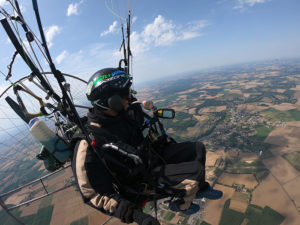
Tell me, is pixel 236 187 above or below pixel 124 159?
below

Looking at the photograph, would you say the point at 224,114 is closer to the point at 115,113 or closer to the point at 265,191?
the point at 265,191

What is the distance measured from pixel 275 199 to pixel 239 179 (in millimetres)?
4040

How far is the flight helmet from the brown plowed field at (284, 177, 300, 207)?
2272cm

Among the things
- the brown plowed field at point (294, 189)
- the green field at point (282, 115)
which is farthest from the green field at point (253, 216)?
the green field at point (282, 115)

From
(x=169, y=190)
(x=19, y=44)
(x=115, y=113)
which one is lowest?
(x=169, y=190)

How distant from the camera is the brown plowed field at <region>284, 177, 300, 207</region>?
634 inches

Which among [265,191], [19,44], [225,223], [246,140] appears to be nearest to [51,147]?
[19,44]

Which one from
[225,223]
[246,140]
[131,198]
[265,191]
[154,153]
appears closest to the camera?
[131,198]

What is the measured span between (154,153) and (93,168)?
1404mm

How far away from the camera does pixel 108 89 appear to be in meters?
1.98

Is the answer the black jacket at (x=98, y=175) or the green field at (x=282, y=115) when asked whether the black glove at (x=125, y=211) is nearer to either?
the black jacket at (x=98, y=175)

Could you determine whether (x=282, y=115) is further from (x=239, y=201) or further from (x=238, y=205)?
(x=238, y=205)

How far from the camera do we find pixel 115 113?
218 cm

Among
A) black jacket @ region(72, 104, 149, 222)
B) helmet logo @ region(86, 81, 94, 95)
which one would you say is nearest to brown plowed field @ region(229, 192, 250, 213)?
black jacket @ region(72, 104, 149, 222)
